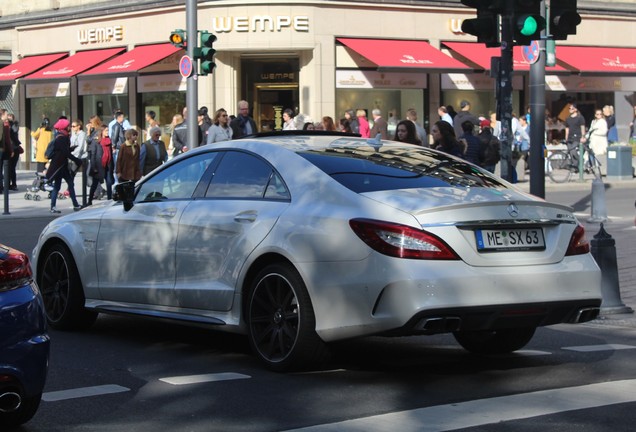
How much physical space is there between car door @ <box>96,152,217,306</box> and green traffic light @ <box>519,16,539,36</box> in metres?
5.11

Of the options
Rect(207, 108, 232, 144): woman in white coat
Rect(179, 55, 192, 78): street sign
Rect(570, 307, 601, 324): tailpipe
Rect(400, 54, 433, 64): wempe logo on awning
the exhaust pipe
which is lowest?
the exhaust pipe

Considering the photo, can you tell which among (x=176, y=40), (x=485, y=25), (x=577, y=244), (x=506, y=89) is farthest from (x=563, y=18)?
(x=176, y=40)

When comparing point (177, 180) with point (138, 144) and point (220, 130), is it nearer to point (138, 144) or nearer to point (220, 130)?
point (220, 130)

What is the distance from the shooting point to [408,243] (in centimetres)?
693

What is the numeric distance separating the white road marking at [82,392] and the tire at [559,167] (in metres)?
24.0

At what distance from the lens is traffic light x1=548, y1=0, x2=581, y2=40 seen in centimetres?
1298

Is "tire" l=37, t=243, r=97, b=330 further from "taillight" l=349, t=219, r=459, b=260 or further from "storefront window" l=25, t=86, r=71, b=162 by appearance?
"storefront window" l=25, t=86, r=71, b=162

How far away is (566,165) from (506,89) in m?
18.5

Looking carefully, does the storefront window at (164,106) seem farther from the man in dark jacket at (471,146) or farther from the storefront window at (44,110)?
the man in dark jacket at (471,146)

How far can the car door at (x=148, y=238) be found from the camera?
8453mm

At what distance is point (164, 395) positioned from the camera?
6.89 metres

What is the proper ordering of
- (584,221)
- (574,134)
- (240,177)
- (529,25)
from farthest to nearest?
(574,134) → (584,221) → (529,25) → (240,177)

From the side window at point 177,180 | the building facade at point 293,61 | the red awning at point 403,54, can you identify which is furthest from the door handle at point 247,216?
the red awning at point 403,54

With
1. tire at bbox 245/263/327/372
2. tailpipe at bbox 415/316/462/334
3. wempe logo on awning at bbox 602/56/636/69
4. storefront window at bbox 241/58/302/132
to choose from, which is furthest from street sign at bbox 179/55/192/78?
wempe logo on awning at bbox 602/56/636/69
